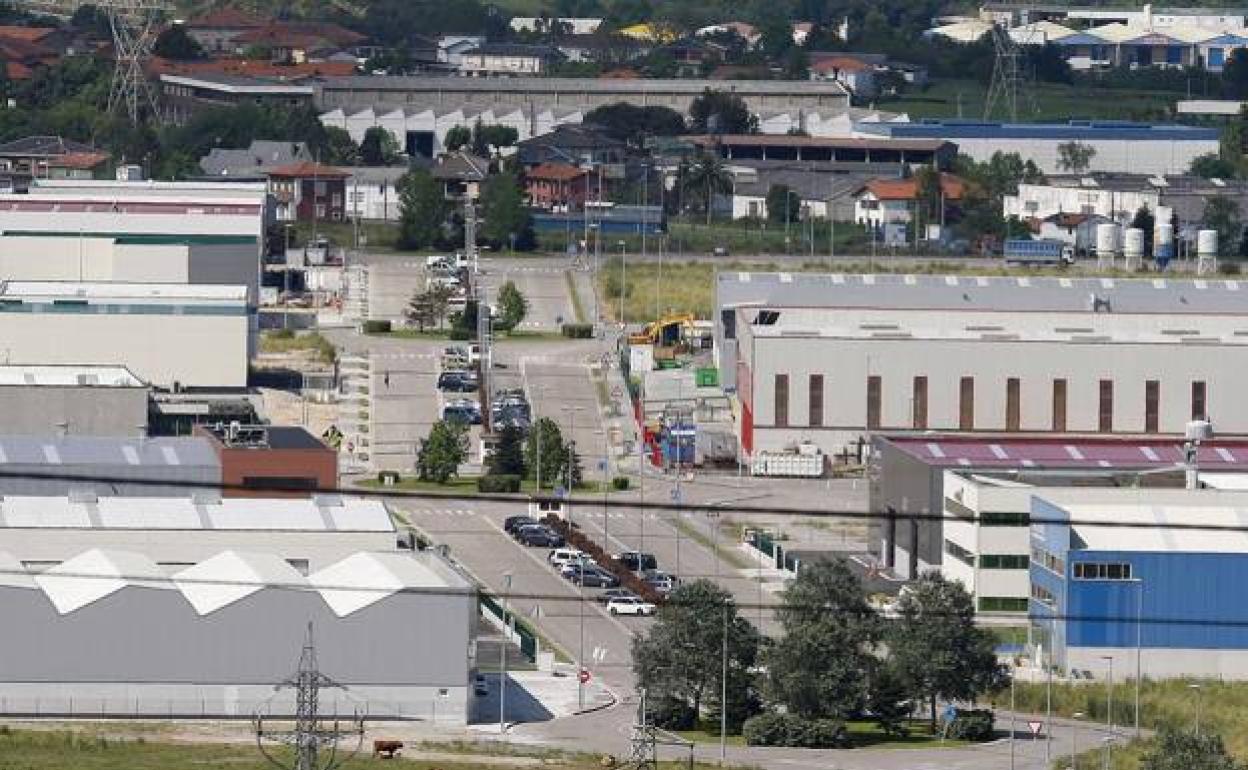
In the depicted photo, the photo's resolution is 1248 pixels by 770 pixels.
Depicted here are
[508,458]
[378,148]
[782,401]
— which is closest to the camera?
[508,458]

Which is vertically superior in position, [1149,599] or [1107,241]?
[1107,241]

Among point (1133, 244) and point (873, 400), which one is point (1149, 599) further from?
point (1133, 244)

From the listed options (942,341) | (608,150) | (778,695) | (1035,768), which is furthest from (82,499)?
(608,150)

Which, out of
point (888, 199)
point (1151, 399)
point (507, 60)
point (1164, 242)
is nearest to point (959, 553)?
point (1151, 399)

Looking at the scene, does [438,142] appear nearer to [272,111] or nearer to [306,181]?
[272,111]

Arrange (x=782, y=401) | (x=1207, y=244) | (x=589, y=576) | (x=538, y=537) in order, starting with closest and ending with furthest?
1. (x=589, y=576)
2. (x=538, y=537)
3. (x=782, y=401)
4. (x=1207, y=244)

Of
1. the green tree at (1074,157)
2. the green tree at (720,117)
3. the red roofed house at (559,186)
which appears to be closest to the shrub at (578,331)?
the red roofed house at (559,186)

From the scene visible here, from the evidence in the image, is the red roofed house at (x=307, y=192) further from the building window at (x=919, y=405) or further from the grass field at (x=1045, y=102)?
the building window at (x=919, y=405)
